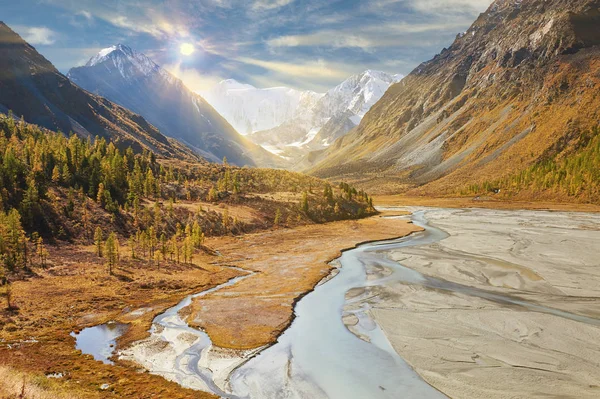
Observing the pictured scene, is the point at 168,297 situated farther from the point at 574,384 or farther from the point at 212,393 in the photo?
the point at 574,384

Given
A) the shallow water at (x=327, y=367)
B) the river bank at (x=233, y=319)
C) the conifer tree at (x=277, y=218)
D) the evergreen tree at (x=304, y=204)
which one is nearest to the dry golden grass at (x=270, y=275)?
the river bank at (x=233, y=319)

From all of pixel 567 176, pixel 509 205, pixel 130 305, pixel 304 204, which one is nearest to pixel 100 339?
pixel 130 305

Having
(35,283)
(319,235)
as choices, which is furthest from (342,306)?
(319,235)

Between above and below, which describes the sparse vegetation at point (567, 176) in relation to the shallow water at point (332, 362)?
above

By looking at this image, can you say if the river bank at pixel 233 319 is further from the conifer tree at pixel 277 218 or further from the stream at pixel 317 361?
the conifer tree at pixel 277 218

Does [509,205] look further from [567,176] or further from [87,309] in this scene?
[87,309]

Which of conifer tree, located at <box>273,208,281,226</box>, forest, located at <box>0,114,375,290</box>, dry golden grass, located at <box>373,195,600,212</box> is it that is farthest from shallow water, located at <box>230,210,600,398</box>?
dry golden grass, located at <box>373,195,600,212</box>

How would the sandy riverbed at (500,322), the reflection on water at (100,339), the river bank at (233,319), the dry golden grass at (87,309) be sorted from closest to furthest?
the sandy riverbed at (500,322), the dry golden grass at (87,309), the river bank at (233,319), the reflection on water at (100,339)
